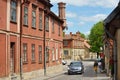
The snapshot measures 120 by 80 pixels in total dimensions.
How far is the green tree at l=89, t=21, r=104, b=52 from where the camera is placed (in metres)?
123

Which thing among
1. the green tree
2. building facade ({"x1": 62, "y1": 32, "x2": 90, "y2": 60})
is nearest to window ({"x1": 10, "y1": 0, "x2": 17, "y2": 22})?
the green tree

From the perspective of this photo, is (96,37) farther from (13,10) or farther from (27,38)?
(13,10)

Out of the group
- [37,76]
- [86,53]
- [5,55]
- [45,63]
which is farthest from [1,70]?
[86,53]

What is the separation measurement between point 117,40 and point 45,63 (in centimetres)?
2905

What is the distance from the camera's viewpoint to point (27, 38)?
3716 centimetres

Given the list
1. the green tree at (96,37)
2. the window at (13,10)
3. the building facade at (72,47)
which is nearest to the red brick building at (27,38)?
the window at (13,10)

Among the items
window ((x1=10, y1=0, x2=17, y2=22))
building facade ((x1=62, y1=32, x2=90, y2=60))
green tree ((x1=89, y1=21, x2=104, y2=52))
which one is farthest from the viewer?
building facade ((x1=62, y1=32, x2=90, y2=60))

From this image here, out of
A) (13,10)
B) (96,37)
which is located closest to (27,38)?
(13,10)

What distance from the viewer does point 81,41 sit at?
13888cm

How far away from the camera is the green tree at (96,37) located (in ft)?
404

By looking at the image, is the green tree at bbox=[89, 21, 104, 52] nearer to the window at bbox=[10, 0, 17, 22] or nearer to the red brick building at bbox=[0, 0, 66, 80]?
the red brick building at bbox=[0, 0, 66, 80]

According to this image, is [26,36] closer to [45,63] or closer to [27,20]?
[27,20]

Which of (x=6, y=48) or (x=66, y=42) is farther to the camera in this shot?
(x=66, y=42)

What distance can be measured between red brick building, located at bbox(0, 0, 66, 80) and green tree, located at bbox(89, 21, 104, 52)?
7110 cm
